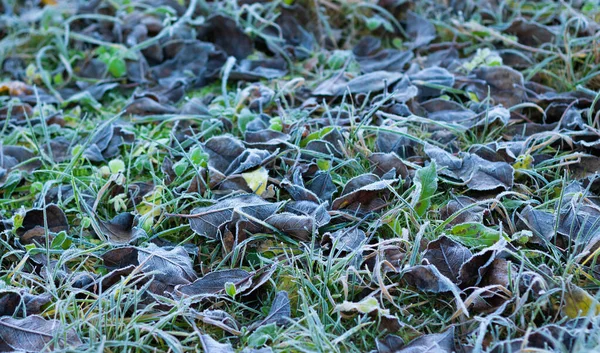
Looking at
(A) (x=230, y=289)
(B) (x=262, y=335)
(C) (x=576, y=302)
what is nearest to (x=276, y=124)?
(A) (x=230, y=289)

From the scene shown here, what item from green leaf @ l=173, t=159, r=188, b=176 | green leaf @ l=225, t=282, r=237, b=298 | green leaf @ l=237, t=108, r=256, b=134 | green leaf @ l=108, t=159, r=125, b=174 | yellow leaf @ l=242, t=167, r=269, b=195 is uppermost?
green leaf @ l=237, t=108, r=256, b=134

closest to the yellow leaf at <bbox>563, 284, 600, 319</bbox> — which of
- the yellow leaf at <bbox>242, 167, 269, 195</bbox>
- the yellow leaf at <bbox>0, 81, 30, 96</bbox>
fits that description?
the yellow leaf at <bbox>242, 167, 269, 195</bbox>

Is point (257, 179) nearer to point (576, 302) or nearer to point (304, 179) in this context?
point (304, 179)

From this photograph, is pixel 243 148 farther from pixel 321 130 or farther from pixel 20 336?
pixel 20 336

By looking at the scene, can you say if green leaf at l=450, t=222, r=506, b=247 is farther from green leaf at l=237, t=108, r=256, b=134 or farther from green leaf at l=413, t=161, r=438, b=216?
green leaf at l=237, t=108, r=256, b=134

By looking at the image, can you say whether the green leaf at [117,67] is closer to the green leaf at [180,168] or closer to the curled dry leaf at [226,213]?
the green leaf at [180,168]

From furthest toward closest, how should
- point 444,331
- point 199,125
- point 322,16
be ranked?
point 322,16 → point 199,125 → point 444,331

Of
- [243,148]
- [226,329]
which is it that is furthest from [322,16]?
[226,329]
